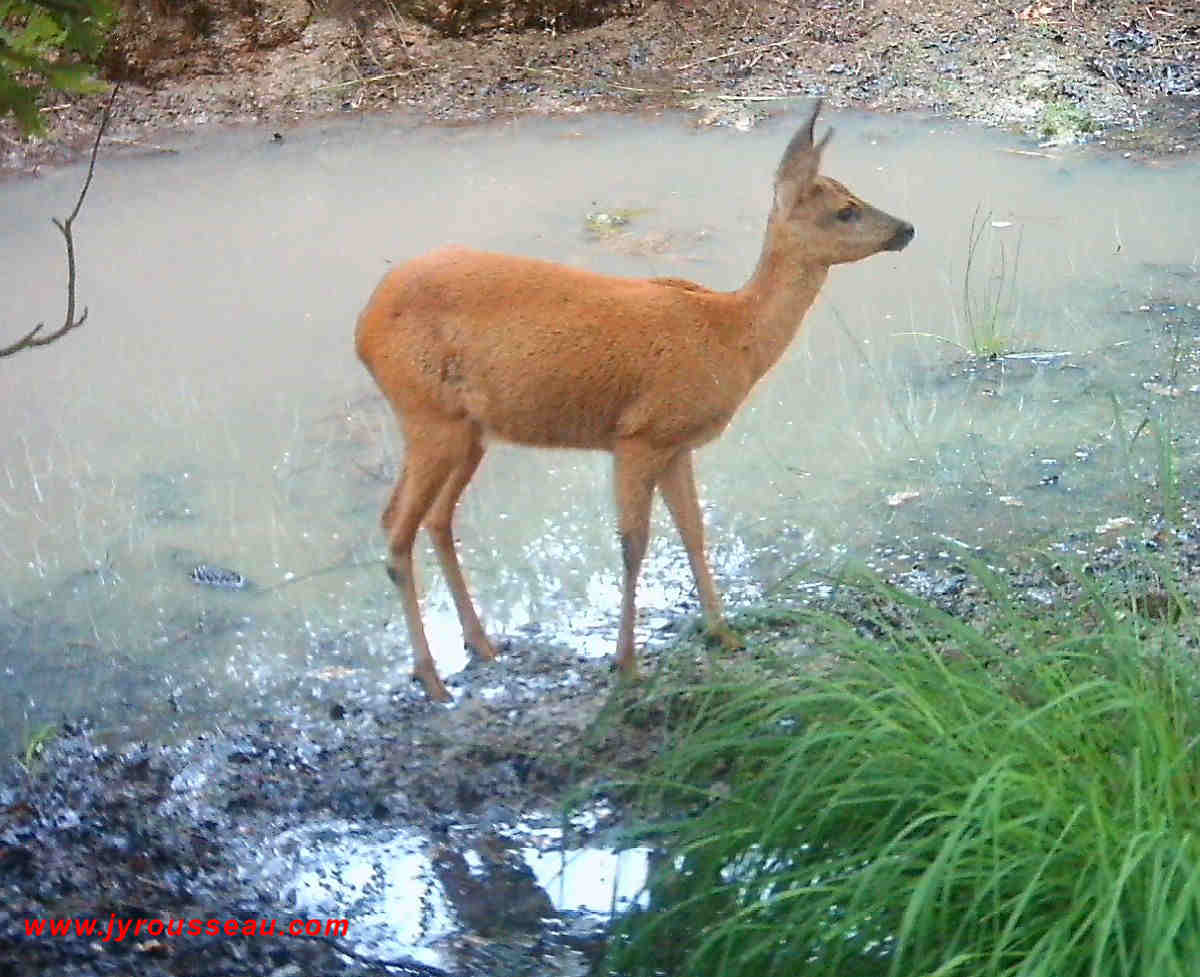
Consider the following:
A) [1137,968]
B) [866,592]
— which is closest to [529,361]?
[866,592]

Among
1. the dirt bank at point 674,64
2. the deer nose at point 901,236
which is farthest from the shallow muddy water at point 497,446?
the deer nose at point 901,236

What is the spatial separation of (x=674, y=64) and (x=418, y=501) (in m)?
6.50

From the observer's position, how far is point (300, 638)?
518 cm

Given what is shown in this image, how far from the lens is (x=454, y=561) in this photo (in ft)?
16.9

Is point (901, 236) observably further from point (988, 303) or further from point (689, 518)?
point (988, 303)

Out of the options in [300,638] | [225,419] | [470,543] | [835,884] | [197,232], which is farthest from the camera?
[197,232]

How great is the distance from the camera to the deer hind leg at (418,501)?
474 centimetres

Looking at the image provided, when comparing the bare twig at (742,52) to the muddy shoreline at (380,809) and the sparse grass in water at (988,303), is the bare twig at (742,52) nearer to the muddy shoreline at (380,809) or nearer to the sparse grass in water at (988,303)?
the sparse grass in water at (988,303)

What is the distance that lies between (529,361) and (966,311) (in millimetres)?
2999

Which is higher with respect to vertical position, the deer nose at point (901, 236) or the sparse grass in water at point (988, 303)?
the deer nose at point (901, 236)

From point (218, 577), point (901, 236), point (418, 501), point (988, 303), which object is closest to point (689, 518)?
point (418, 501)

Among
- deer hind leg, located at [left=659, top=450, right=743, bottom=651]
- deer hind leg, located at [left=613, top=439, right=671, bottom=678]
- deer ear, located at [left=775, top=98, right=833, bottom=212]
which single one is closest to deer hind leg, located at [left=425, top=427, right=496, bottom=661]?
deer hind leg, located at [left=613, top=439, right=671, bottom=678]

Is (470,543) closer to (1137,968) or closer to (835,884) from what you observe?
(835,884)

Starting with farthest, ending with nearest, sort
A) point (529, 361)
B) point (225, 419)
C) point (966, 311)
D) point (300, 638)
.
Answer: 1. point (966, 311)
2. point (225, 419)
3. point (300, 638)
4. point (529, 361)
